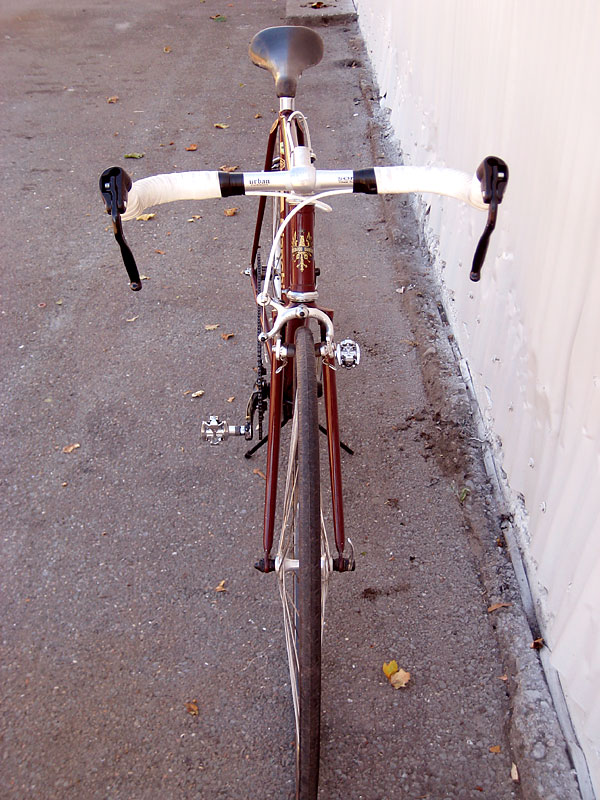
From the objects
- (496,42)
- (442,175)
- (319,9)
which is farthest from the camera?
(319,9)

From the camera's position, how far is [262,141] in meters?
6.40

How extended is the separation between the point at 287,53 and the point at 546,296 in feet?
4.60

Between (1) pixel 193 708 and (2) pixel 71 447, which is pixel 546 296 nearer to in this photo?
(1) pixel 193 708

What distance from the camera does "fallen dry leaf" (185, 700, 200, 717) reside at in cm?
238

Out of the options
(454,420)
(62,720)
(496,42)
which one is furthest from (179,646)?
(496,42)

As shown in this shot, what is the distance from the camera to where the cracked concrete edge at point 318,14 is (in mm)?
9047

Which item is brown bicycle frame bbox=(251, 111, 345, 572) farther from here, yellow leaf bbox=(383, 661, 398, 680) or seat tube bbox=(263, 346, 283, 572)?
yellow leaf bbox=(383, 661, 398, 680)

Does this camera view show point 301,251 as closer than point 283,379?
Yes

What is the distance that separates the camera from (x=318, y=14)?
29.9 feet

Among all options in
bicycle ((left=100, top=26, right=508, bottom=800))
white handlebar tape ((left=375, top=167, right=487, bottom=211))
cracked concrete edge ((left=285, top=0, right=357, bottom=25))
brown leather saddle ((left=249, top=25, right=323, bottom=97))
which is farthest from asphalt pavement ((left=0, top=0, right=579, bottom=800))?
cracked concrete edge ((left=285, top=0, right=357, bottom=25))

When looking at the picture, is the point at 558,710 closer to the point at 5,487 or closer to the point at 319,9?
the point at 5,487

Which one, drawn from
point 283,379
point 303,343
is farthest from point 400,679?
point 303,343

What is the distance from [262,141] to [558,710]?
5407 millimetres

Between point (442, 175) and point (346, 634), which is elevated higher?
point (442, 175)
